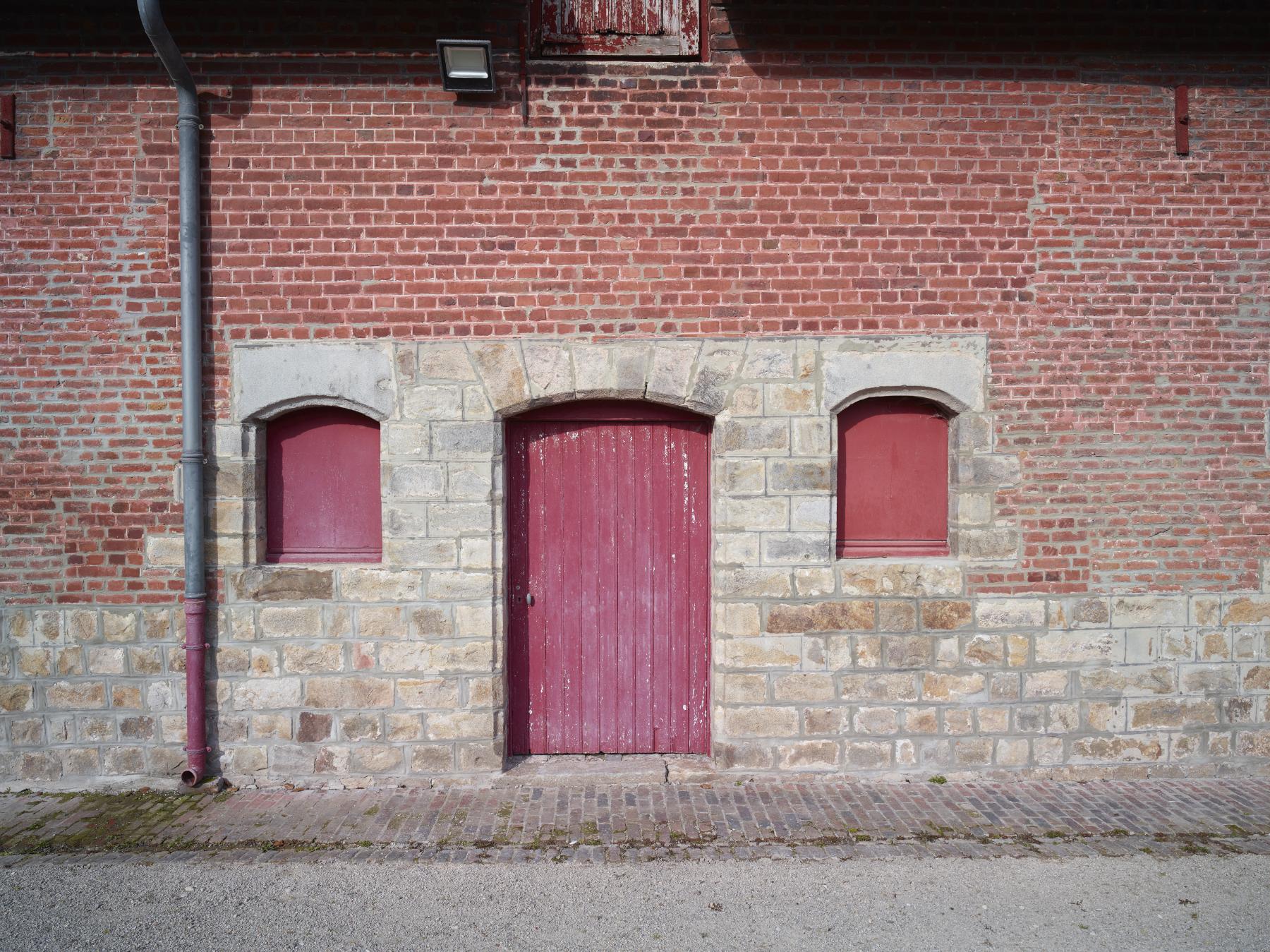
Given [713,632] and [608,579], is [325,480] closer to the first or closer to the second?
[608,579]

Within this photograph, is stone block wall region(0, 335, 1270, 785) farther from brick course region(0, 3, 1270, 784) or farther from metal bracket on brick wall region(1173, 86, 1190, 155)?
metal bracket on brick wall region(1173, 86, 1190, 155)

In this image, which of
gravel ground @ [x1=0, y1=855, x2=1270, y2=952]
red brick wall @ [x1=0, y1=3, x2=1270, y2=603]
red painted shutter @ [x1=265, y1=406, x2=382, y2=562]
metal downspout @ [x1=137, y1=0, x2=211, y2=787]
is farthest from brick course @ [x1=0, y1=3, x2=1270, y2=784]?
gravel ground @ [x1=0, y1=855, x2=1270, y2=952]

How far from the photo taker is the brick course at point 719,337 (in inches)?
194

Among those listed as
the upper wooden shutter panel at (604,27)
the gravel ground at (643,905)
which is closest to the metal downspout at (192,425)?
the gravel ground at (643,905)

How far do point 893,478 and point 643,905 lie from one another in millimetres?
3099

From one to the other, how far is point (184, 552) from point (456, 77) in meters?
3.53

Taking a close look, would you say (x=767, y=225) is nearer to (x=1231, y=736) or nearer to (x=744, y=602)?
(x=744, y=602)

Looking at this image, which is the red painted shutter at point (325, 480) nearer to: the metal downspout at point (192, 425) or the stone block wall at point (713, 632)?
the stone block wall at point (713, 632)

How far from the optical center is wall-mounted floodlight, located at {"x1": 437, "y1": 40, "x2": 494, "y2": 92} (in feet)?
15.2

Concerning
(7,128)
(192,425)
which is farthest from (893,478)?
(7,128)

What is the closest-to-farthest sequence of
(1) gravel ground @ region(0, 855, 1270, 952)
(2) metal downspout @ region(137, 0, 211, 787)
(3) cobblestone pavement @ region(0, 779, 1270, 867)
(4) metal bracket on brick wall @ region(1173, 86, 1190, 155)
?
(1) gravel ground @ region(0, 855, 1270, 952), (3) cobblestone pavement @ region(0, 779, 1270, 867), (2) metal downspout @ region(137, 0, 211, 787), (4) metal bracket on brick wall @ region(1173, 86, 1190, 155)

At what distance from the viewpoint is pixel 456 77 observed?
4.80m

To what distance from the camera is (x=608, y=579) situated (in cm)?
520

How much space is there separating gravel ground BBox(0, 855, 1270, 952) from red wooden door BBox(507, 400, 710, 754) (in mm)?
1299
